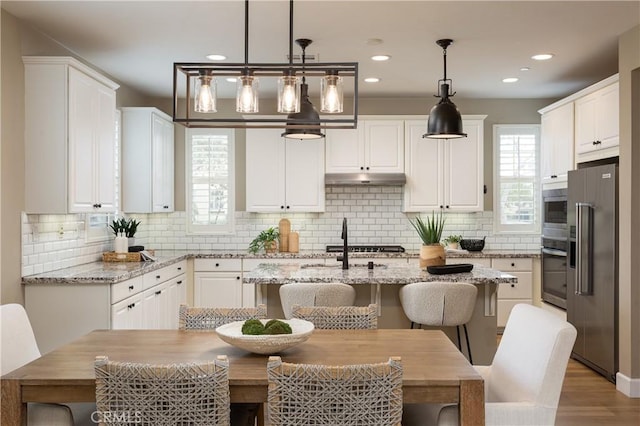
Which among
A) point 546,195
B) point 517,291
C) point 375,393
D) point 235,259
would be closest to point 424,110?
point 546,195

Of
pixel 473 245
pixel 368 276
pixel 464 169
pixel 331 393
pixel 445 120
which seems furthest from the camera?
pixel 464 169

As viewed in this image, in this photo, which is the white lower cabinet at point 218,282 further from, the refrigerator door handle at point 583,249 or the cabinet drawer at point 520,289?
the refrigerator door handle at point 583,249

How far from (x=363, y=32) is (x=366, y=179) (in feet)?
8.00

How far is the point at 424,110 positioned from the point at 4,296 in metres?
4.91

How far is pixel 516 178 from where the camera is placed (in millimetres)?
7152

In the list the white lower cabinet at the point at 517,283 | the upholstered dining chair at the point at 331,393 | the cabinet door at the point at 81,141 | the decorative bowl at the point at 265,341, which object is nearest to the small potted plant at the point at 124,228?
the cabinet door at the point at 81,141

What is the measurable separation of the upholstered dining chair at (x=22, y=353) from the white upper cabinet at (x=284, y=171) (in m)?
4.17

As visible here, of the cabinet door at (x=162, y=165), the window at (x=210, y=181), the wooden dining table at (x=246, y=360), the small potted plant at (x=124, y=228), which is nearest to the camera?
the wooden dining table at (x=246, y=360)

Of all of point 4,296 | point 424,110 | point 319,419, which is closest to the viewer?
point 319,419

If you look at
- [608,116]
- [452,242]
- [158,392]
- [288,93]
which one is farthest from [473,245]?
[158,392]

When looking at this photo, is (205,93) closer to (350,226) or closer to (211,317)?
(211,317)

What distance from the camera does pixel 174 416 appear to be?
194 cm

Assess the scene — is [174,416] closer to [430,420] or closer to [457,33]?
[430,420]

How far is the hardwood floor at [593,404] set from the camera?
394 cm
